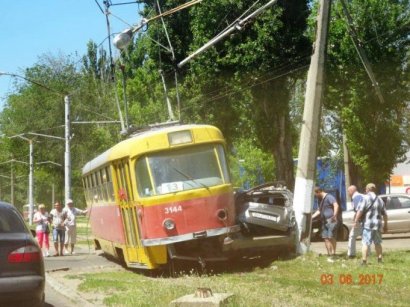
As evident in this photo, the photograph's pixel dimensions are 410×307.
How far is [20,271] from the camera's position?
371 inches

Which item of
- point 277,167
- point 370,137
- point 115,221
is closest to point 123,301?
point 115,221

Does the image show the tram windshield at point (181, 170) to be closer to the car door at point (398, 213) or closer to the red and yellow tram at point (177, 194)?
the red and yellow tram at point (177, 194)

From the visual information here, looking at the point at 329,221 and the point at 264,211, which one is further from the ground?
the point at 264,211

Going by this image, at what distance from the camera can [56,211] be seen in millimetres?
23641

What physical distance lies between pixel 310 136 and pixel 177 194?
13.1ft

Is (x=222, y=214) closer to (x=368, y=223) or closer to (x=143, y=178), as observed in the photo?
(x=143, y=178)

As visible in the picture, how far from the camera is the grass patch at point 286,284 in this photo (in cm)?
1059

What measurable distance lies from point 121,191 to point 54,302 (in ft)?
13.9

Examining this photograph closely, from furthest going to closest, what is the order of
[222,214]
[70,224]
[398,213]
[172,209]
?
[398,213] → [70,224] → [222,214] → [172,209]

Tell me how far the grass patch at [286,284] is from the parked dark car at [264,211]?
755 millimetres

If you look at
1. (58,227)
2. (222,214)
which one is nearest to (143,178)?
(222,214)

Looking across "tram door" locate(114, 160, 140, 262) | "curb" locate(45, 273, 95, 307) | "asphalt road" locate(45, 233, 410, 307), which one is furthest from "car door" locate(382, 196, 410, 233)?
"curb" locate(45, 273, 95, 307)
